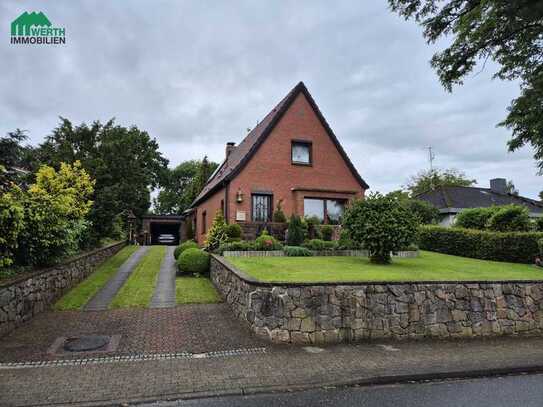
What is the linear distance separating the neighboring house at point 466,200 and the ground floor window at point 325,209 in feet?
43.6

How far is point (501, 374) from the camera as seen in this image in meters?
5.29

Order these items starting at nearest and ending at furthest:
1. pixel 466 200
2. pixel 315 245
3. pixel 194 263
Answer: pixel 194 263
pixel 315 245
pixel 466 200

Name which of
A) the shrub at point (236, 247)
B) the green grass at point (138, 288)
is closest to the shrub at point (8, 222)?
the green grass at point (138, 288)

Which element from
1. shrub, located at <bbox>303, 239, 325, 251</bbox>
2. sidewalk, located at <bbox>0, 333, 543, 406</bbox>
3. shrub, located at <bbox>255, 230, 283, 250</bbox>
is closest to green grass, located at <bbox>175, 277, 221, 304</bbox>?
shrub, located at <bbox>255, 230, 283, 250</bbox>

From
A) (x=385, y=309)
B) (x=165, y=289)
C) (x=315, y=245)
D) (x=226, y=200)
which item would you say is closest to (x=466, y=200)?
(x=315, y=245)

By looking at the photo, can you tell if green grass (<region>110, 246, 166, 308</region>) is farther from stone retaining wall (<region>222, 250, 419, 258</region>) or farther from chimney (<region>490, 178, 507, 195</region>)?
chimney (<region>490, 178, 507, 195</region>)

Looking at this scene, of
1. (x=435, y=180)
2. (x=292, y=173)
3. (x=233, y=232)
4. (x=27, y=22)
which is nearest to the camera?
(x=27, y=22)

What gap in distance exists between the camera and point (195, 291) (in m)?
10.1

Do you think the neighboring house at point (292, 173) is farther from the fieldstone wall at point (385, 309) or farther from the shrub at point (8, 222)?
the shrub at point (8, 222)

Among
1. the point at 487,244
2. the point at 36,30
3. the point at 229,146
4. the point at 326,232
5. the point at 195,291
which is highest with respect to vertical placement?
the point at 36,30

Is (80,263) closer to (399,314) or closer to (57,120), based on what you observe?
(399,314)

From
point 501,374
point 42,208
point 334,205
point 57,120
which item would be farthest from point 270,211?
point 57,120

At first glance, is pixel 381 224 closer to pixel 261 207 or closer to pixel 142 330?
pixel 142 330

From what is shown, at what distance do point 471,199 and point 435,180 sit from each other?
22246 mm
